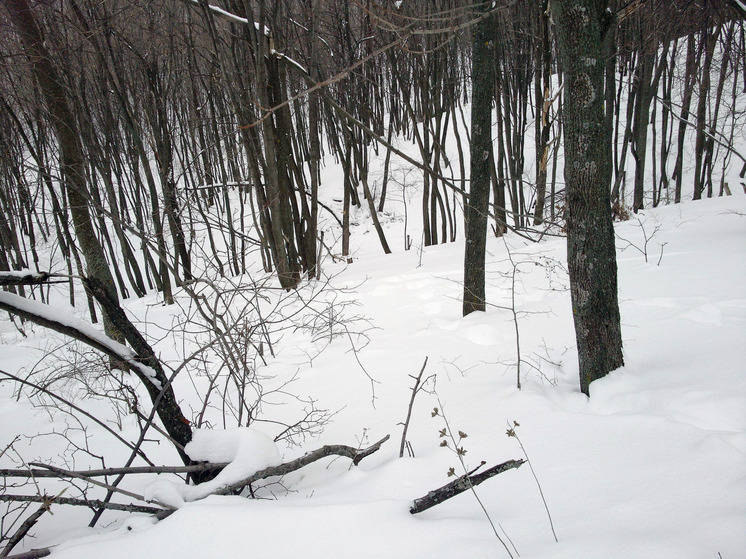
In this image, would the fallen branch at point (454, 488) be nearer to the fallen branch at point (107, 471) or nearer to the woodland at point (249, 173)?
the woodland at point (249, 173)

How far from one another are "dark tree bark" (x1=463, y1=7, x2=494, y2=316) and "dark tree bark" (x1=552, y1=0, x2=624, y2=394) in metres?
1.59

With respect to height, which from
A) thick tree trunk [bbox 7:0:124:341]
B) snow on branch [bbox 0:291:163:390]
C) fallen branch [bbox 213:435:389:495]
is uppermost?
thick tree trunk [bbox 7:0:124:341]

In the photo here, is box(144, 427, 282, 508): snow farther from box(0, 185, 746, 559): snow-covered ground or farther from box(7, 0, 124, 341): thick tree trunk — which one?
box(7, 0, 124, 341): thick tree trunk

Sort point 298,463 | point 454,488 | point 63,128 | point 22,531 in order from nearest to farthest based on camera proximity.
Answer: point 454,488, point 22,531, point 298,463, point 63,128

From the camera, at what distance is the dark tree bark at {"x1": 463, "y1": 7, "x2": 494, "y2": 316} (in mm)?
4477

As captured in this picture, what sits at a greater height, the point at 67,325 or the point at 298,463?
the point at 67,325

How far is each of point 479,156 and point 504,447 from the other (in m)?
3.31

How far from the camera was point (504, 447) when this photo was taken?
2.34 meters

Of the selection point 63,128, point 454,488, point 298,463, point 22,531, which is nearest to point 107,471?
point 22,531

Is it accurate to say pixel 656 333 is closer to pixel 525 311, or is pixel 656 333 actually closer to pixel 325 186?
pixel 525 311

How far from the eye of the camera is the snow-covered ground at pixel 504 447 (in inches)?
63.2

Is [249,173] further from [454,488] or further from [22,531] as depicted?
[454,488]

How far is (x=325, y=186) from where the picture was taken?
2214 centimetres

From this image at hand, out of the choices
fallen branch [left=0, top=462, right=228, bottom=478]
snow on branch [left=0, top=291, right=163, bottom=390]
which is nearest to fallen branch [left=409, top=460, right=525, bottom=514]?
fallen branch [left=0, top=462, right=228, bottom=478]
